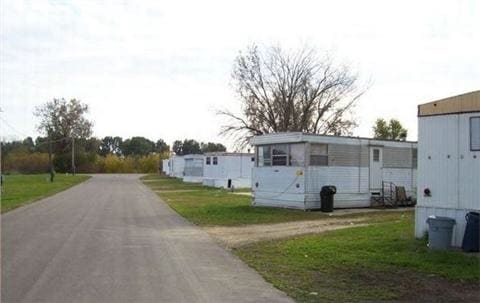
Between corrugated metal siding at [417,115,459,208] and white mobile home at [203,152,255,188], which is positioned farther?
white mobile home at [203,152,255,188]

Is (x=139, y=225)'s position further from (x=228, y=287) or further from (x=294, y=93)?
(x=294, y=93)

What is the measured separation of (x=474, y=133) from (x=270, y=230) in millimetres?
6686

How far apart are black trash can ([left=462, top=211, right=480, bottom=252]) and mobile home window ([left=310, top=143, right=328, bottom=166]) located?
13.1m

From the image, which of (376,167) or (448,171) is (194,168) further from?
(448,171)

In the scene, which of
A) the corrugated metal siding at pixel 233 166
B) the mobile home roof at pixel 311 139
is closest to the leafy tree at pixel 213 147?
the corrugated metal siding at pixel 233 166

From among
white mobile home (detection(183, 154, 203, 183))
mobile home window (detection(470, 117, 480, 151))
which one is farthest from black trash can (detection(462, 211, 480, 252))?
white mobile home (detection(183, 154, 203, 183))

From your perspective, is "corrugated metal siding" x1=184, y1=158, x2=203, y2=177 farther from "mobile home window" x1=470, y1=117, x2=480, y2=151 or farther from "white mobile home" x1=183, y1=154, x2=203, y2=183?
"mobile home window" x1=470, y1=117, x2=480, y2=151

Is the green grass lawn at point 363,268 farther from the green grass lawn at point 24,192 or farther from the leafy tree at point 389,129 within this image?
the leafy tree at point 389,129

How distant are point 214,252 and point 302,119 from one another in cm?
3922

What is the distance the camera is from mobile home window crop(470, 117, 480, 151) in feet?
40.8

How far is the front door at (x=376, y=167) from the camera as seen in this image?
27000 mm

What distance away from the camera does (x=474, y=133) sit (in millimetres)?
12508

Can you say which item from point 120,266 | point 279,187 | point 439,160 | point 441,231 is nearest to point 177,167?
point 279,187

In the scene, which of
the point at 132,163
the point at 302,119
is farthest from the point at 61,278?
the point at 132,163
